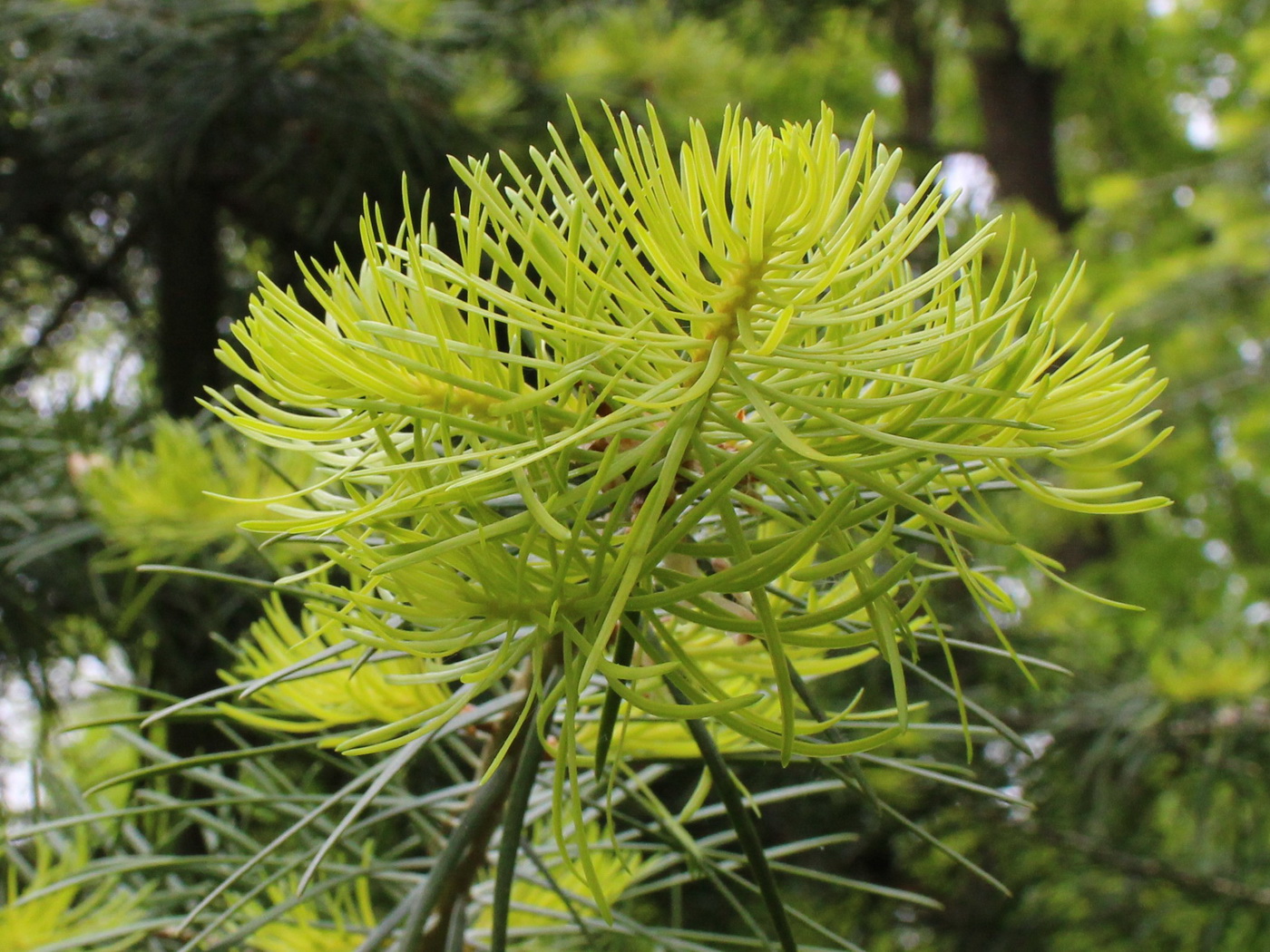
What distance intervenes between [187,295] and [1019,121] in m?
2.34

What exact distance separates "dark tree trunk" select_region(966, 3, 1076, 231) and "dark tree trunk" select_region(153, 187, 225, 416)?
198 cm

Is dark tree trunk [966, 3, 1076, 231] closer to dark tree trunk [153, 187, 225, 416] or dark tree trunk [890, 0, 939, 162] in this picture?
dark tree trunk [890, 0, 939, 162]

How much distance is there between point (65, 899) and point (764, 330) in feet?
1.30

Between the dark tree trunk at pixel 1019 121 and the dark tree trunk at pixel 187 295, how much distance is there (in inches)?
78.0

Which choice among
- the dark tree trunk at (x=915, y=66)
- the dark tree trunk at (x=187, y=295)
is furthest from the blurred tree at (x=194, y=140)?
the dark tree trunk at (x=915, y=66)

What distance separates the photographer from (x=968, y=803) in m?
0.96

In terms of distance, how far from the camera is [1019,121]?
2.72m

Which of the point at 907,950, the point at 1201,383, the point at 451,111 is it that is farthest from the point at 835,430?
the point at 1201,383

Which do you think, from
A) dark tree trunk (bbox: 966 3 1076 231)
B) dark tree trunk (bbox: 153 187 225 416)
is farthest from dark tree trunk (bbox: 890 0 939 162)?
dark tree trunk (bbox: 153 187 225 416)

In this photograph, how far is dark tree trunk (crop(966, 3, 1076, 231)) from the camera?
258 centimetres

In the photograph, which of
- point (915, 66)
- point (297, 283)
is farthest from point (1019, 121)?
point (297, 283)

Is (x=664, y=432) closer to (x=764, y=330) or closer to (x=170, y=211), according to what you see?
(x=764, y=330)

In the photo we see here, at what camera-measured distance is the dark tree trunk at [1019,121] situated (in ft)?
8.45

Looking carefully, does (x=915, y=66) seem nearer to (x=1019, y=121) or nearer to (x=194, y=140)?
(x=1019, y=121)
